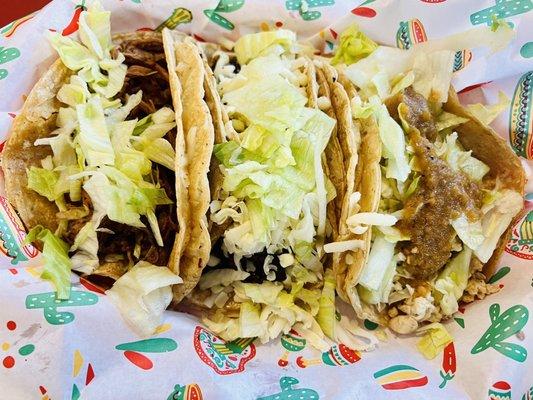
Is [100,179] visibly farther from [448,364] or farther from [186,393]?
[448,364]

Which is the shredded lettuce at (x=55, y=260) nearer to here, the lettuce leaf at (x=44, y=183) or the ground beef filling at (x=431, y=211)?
the lettuce leaf at (x=44, y=183)

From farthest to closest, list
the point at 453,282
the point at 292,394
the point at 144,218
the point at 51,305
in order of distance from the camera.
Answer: the point at 453,282 → the point at 144,218 → the point at 292,394 → the point at 51,305

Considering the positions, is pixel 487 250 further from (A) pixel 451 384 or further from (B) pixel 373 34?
(B) pixel 373 34

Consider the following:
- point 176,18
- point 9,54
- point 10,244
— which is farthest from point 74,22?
point 10,244

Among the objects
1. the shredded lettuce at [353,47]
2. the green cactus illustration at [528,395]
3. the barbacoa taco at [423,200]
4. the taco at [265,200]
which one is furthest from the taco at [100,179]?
the green cactus illustration at [528,395]

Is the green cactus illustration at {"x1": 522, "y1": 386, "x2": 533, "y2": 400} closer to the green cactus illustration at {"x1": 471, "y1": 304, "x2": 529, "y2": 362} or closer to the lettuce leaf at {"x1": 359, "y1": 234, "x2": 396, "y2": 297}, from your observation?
the green cactus illustration at {"x1": 471, "y1": 304, "x2": 529, "y2": 362}

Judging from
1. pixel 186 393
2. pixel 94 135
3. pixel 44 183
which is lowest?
pixel 186 393

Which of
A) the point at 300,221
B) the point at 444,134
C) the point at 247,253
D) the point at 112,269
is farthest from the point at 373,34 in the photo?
the point at 112,269
